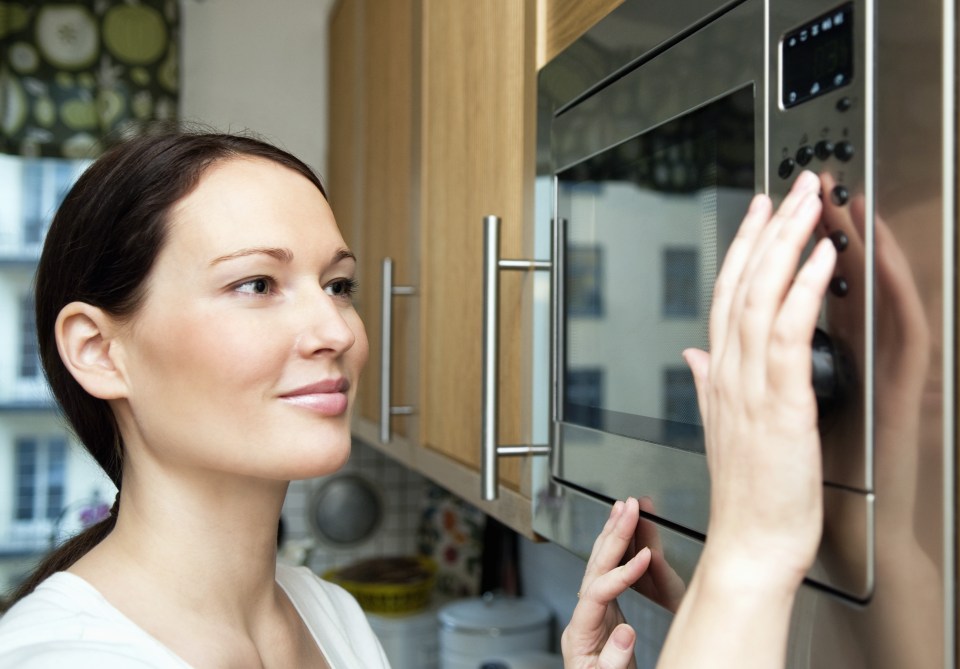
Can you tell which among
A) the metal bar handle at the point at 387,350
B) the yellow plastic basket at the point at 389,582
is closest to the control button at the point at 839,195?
the metal bar handle at the point at 387,350

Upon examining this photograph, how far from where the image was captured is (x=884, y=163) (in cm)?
46

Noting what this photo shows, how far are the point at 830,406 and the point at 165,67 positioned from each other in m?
2.43

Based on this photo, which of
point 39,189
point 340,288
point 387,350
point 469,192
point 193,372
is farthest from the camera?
point 39,189

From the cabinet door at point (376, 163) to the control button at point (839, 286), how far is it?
3.54 feet

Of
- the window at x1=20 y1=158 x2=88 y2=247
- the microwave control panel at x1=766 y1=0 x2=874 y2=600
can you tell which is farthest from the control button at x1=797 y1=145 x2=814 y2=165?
the window at x1=20 y1=158 x2=88 y2=247

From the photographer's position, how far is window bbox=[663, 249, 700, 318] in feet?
2.08

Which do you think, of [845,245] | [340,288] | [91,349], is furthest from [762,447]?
[91,349]

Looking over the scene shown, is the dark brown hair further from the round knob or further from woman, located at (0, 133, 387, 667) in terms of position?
the round knob

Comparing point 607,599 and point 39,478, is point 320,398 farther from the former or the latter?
point 39,478

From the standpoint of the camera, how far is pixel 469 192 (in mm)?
1220

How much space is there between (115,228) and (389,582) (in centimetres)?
174

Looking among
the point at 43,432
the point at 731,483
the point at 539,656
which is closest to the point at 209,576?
the point at 731,483

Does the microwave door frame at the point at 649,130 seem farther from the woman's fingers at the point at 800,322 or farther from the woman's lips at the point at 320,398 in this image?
the woman's lips at the point at 320,398

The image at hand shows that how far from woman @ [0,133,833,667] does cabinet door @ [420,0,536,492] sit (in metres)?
0.24
